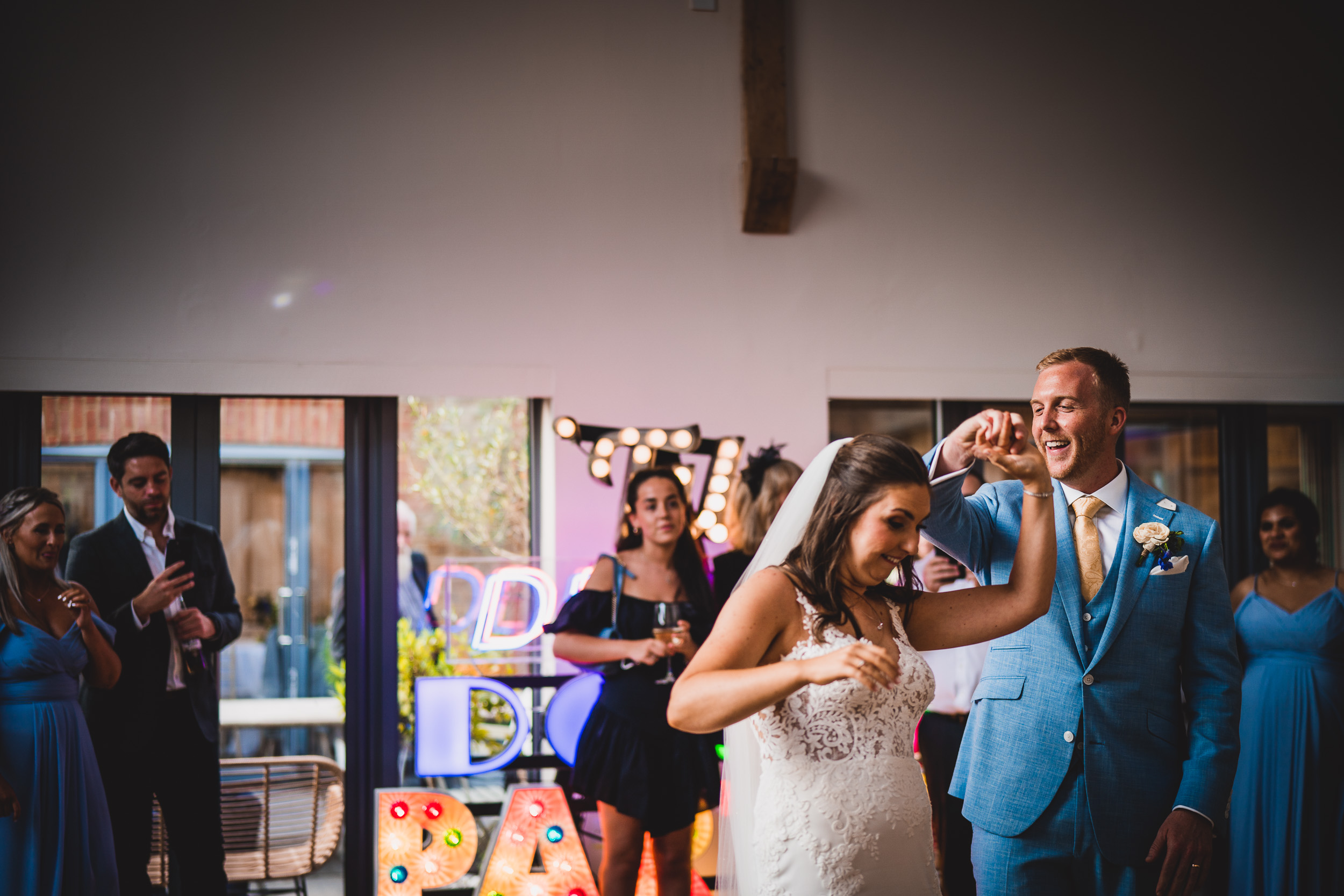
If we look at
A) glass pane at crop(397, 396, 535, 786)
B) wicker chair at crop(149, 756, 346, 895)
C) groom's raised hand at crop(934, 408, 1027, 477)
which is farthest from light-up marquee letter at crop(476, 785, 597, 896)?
groom's raised hand at crop(934, 408, 1027, 477)

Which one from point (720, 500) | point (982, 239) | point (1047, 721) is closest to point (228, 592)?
point (720, 500)

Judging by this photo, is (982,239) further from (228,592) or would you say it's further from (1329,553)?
(228,592)

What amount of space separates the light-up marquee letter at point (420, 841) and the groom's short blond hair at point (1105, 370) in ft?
8.60

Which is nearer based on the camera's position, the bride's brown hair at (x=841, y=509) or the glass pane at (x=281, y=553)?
the bride's brown hair at (x=841, y=509)

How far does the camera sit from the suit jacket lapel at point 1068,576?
2135 mm

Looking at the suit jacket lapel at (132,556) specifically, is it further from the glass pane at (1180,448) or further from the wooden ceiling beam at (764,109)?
the glass pane at (1180,448)

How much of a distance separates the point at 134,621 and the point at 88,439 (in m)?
1.14

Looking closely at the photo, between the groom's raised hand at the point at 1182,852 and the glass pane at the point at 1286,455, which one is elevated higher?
the glass pane at the point at 1286,455

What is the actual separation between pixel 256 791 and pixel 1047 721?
3259 mm

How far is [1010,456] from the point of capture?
1.94m

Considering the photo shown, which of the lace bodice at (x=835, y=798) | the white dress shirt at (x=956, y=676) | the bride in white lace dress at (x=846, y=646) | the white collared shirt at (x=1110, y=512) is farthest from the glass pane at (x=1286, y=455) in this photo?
the lace bodice at (x=835, y=798)

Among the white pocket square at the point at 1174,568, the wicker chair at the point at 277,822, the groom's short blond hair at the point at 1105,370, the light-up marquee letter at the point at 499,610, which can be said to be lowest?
the wicker chair at the point at 277,822

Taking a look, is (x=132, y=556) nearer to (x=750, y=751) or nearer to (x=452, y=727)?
(x=452, y=727)

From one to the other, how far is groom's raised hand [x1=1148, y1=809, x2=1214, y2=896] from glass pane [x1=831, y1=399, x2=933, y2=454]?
2.87 m
